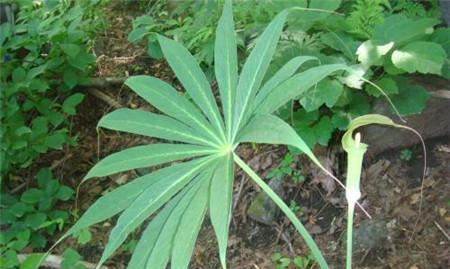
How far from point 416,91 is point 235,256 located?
1.01 m

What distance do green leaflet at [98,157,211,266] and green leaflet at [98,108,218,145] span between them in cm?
12

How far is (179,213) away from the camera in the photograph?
3.77 feet

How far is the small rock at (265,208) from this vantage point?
2625 mm

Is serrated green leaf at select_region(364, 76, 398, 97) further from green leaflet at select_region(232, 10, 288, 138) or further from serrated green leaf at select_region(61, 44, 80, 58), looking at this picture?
serrated green leaf at select_region(61, 44, 80, 58)

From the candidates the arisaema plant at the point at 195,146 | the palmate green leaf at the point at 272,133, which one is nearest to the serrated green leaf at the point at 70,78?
the arisaema plant at the point at 195,146

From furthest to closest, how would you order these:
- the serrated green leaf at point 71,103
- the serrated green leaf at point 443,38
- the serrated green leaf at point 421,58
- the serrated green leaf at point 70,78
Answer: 1. the serrated green leaf at point 70,78
2. the serrated green leaf at point 71,103
3. the serrated green leaf at point 443,38
4. the serrated green leaf at point 421,58

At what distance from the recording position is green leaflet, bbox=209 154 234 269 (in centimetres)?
99

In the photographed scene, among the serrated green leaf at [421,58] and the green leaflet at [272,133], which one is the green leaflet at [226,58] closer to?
the green leaflet at [272,133]

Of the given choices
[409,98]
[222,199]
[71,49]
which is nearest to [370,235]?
[409,98]

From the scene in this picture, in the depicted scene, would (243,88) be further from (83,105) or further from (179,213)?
(83,105)

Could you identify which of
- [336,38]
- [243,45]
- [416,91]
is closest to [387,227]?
[416,91]

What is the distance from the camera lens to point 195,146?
125 centimetres

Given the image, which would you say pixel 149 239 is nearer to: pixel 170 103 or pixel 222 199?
pixel 222 199

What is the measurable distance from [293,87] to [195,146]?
0.26m
